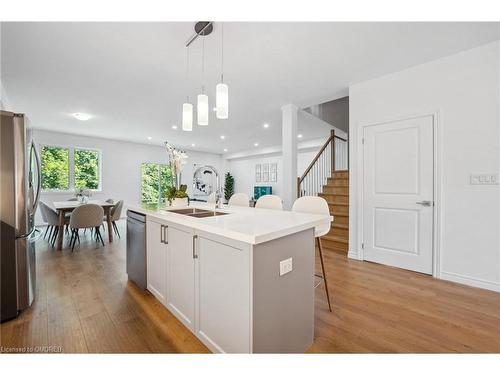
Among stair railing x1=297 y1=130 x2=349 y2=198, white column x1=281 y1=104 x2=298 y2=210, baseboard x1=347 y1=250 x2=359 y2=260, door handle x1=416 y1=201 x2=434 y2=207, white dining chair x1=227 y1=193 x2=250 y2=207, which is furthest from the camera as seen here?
stair railing x1=297 y1=130 x2=349 y2=198

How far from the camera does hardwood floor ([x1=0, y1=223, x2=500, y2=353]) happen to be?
1.52m

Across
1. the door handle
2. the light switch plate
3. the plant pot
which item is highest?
the light switch plate

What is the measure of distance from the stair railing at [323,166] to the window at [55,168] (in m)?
6.71

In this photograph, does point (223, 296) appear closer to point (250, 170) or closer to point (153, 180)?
point (153, 180)

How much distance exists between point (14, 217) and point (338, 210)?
14.2 ft

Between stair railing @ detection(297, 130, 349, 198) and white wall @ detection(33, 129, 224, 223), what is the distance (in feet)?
18.9

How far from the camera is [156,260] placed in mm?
2045

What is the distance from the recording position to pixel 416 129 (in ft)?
9.18

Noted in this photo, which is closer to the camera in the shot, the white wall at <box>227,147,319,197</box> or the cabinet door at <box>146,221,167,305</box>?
the cabinet door at <box>146,221,167,305</box>

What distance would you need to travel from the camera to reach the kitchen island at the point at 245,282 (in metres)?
1.17

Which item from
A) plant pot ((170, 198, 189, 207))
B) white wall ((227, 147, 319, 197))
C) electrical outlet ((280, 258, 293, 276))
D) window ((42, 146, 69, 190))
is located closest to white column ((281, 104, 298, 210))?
plant pot ((170, 198, 189, 207))

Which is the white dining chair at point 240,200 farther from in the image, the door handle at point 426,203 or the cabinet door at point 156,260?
the door handle at point 426,203

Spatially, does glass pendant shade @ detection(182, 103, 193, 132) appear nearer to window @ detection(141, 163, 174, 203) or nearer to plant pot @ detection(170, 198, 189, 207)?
plant pot @ detection(170, 198, 189, 207)

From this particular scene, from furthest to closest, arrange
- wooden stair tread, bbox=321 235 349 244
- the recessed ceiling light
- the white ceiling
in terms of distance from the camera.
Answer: the recessed ceiling light → wooden stair tread, bbox=321 235 349 244 → the white ceiling
